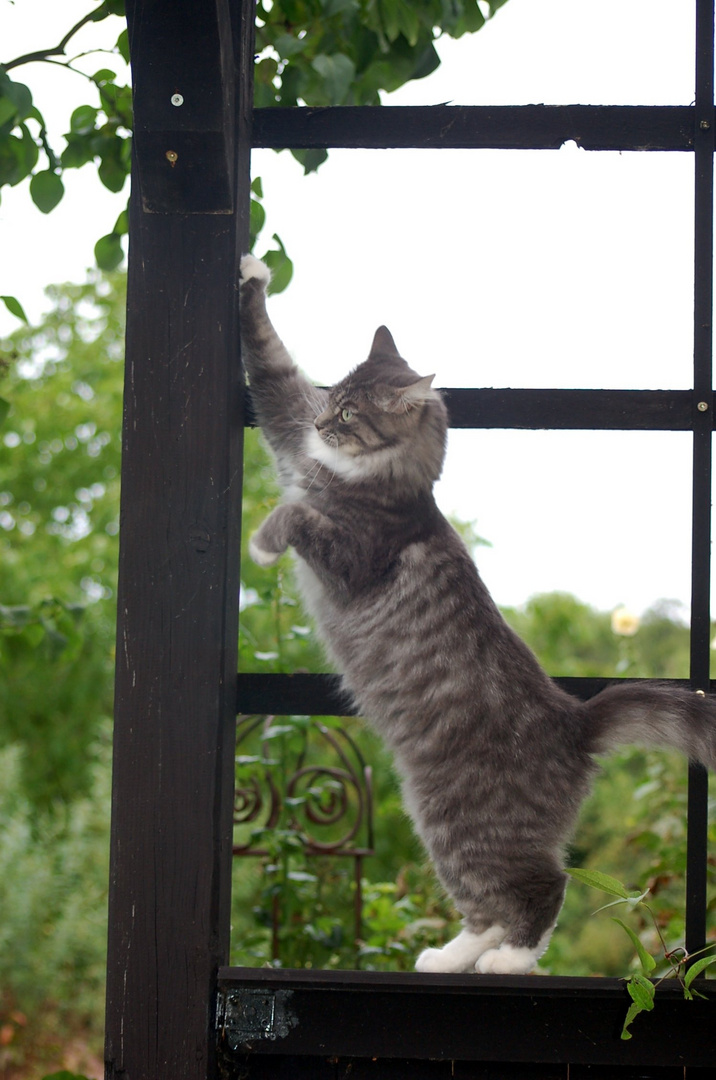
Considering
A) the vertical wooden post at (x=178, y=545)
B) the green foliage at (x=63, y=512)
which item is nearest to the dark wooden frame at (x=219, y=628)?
the vertical wooden post at (x=178, y=545)

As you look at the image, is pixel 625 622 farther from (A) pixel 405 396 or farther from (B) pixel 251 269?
(B) pixel 251 269

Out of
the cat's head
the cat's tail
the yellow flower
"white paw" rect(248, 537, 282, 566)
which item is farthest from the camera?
the yellow flower

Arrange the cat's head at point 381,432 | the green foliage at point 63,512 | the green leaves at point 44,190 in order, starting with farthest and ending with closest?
1. the green foliage at point 63,512
2. the green leaves at point 44,190
3. the cat's head at point 381,432

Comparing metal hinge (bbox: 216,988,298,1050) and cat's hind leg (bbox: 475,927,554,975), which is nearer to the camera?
metal hinge (bbox: 216,988,298,1050)

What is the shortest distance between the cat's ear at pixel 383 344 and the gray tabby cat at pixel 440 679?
0.54 feet

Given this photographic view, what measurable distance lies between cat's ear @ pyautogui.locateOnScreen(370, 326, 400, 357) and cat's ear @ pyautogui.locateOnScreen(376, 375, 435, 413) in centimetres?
13

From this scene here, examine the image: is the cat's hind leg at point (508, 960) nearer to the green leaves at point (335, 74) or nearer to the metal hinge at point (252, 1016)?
the metal hinge at point (252, 1016)

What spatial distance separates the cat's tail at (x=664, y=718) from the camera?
51.8 inches

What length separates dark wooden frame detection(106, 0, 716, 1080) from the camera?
1.20 metres

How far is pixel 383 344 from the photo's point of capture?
1.73 m

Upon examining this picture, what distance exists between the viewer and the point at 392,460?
160 cm

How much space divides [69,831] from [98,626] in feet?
5.10

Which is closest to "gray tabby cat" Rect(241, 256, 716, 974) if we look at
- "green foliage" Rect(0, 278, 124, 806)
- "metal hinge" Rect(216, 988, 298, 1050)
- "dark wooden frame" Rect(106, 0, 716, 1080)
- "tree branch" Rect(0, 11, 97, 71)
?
"dark wooden frame" Rect(106, 0, 716, 1080)

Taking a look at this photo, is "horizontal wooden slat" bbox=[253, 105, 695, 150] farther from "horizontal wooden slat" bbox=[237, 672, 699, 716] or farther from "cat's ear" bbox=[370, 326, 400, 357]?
"horizontal wooden slat" bbox=[237, 672, 699, 716]
